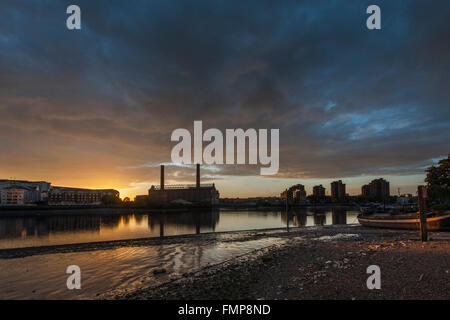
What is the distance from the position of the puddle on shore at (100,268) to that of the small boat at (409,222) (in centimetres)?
2228

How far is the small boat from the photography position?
84.1 ft

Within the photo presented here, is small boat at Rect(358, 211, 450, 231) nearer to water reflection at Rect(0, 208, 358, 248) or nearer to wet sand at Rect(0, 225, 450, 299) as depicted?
water reflection at Rect(0, 208, 358, 248)

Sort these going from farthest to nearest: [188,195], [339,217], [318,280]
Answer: [188,195]
[339,217]
[318,280]

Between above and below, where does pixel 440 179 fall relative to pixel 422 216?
above

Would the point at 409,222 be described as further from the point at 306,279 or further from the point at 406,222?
the point at 306,279

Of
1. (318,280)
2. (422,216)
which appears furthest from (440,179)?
(318,280)

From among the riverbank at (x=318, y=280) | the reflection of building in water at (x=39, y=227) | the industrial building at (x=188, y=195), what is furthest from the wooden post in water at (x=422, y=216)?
the industrial building at (x=188, y=195)

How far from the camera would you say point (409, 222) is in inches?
1179

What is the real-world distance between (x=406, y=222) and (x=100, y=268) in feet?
113

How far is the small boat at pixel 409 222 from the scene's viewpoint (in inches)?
1009

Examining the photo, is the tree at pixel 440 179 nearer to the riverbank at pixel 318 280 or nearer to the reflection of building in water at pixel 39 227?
the riverbank at pixel 318 280

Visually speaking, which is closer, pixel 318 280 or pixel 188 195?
pixel 318 280
